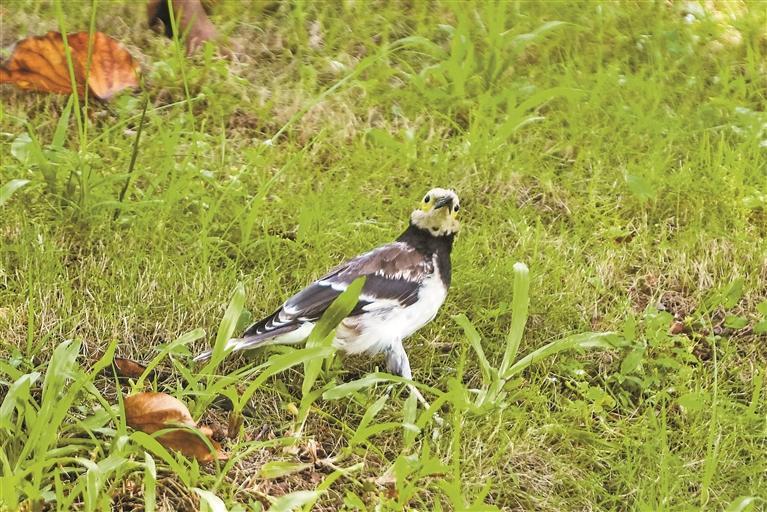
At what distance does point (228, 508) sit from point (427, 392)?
1050mm

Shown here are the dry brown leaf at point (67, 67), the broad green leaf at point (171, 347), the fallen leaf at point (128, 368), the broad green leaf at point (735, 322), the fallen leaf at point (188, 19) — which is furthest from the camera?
the fallen leaf at point (188, 19)

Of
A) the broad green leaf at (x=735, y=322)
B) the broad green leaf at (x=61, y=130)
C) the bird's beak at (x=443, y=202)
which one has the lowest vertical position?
the broad green leaf at (x=735, y=322)

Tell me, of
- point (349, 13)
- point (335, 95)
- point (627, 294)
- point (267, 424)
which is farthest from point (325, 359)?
point (349, 13)

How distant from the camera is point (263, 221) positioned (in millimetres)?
5164

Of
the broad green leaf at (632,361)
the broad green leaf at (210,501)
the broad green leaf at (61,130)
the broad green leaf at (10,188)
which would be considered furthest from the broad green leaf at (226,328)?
the broad green leaf at (632,361)

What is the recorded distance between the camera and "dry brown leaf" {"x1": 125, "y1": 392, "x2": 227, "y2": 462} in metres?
4.01

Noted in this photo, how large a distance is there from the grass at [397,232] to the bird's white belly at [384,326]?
163 mm

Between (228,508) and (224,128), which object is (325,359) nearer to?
(228,508)

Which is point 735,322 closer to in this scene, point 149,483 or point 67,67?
point 149,483

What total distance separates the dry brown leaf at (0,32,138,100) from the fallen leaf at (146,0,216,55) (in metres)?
0.42

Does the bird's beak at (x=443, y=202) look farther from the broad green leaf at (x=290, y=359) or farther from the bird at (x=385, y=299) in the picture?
the broad green leaf at (x=290, y=359)

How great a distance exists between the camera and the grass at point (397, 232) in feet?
13.6

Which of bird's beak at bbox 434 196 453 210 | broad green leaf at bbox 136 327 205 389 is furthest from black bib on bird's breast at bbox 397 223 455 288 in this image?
broad green leaf at bbox 136 327 205 389

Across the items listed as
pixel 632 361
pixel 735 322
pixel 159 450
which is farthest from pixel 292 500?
pixel 735 322
